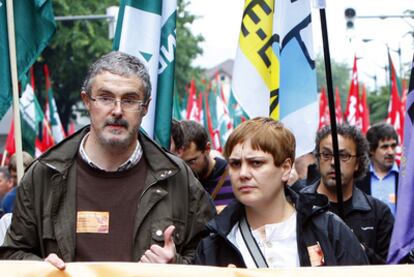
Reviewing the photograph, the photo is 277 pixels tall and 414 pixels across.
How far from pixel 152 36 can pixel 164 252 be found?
211 cm

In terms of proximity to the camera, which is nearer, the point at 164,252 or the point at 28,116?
the point at 164,252

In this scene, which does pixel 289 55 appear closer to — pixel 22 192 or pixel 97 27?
pixel 22 192

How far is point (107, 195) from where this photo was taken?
3.90 m

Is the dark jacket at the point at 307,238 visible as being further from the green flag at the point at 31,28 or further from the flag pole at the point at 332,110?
the green flag at the point at 31,28

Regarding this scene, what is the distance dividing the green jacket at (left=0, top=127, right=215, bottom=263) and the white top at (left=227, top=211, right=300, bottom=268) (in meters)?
0.26

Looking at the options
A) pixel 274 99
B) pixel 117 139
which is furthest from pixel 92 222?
pixel 274 99

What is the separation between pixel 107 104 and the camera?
389 cm

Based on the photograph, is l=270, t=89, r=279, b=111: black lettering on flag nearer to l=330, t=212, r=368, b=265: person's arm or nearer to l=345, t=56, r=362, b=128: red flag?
l=330, t=212, r=368, b=265: person's arm

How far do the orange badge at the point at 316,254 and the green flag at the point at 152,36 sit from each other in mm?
1890

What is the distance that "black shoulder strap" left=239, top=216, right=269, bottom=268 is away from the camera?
3.71 m

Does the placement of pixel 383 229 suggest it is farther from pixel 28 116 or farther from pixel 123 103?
pixel 28 116

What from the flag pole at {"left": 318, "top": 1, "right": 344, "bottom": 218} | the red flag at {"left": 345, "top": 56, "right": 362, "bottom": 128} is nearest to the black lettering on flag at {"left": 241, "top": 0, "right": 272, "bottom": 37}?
the flag pole at {"left": 318, "top": 1, "right": 344, "bottom": 218}

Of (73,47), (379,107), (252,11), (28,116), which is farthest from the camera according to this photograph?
(379,107)

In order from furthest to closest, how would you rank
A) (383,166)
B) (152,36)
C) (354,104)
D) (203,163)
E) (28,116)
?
(354,104), (28,116), (383,166), (203,163), (152,36)
